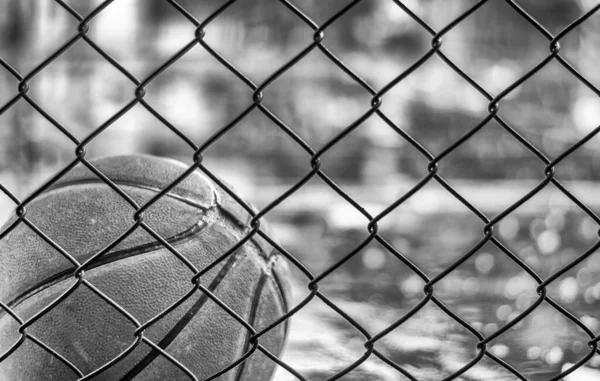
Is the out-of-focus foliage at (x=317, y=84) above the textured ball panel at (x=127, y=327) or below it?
above

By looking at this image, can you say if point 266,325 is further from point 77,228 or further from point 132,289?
point 77,228

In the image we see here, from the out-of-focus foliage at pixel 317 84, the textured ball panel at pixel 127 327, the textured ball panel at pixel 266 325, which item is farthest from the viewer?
the out-of-focus foliage at pixel 317 84

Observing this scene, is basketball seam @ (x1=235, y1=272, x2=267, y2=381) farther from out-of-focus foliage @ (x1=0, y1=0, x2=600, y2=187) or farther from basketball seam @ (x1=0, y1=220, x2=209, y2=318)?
out-of-focus foliage @ (x1=0, y1=0, x2=600, y2=187)

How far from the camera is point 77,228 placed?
4.84ft

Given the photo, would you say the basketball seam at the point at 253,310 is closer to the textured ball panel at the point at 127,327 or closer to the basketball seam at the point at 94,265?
the textured ball panel at the point at 127,327

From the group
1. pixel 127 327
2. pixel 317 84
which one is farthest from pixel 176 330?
pixel 317 84

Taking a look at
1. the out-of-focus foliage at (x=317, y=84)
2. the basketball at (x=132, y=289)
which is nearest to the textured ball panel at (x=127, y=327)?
the basketball at (x=132, y=289)

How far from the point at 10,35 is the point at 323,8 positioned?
145 inches

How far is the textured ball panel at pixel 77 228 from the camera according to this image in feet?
4.80

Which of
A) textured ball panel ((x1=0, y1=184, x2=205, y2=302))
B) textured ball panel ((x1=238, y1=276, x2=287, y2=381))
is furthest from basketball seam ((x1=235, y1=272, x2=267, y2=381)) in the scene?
textured ball panel ((x1=0, y1=184, x2=205, y2=302))

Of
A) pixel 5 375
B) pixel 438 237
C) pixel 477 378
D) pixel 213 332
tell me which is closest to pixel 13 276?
pixel 5 375

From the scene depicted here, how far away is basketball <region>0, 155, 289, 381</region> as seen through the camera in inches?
55.5

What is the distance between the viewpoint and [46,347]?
136cm

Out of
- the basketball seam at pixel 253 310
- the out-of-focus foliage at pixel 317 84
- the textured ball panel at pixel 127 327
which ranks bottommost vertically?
the textured ball panel at pixel 127 327
